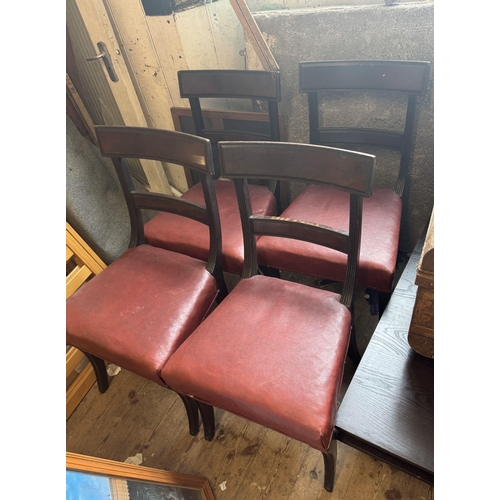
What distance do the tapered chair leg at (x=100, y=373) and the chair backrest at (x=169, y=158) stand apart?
57 centimetres

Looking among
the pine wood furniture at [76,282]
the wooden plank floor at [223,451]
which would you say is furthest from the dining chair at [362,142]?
the pine wood furniture at [76,282]

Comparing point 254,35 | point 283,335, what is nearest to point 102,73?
point 254,35

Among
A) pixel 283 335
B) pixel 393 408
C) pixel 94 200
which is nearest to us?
pixel 393 408

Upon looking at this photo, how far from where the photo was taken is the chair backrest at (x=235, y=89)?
56.0 inches

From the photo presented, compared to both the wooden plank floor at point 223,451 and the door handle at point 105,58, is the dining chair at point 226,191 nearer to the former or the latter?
the door handle at point 105,58

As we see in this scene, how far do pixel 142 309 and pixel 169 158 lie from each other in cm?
49

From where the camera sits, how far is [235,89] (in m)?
1.49

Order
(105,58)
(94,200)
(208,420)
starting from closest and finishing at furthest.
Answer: (208,420) < (94,200) < (105,58)

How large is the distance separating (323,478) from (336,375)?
19.2 inches

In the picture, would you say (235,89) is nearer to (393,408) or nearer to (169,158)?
(169,158)
